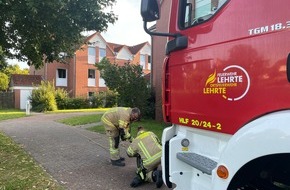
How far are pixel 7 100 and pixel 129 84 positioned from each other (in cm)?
2100

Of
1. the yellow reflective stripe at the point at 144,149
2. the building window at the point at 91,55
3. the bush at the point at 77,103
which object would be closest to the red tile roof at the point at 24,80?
the building window at the point at 91,55

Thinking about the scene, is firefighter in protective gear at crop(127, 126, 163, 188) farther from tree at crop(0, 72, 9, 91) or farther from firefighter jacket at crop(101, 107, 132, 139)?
tree at crop(0, 72, 9, 91)

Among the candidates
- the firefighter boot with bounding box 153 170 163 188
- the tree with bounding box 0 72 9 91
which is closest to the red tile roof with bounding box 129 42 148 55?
the tree with bounding box 0 72 9 91

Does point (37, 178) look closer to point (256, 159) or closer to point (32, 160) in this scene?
point (32, 160)

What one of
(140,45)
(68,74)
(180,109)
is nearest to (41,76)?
(68,74)

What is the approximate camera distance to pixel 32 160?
737cm

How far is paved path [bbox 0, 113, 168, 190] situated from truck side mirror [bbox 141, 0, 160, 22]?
10.3 ft

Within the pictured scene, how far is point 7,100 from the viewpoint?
32.0 m

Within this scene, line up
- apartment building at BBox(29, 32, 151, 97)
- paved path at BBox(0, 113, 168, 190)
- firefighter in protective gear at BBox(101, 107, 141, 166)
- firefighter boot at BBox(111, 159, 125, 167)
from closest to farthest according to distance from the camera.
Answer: paved path at BBox(0, 113, 168, 190), firefighter in protective gear at BBox(101, 107, 141, 166), firefighter boot at BBox(111, 159, 125, 167), apartment building at BBox(29, 32, 151, 97)

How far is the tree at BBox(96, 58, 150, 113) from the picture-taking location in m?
15.4

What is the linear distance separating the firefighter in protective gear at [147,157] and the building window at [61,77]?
33657 millimetres

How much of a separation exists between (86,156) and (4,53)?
618 centimetres

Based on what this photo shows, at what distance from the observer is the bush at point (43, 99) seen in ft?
88.5

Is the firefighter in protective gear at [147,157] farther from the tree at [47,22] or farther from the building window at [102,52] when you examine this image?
the building window at [102,52]
